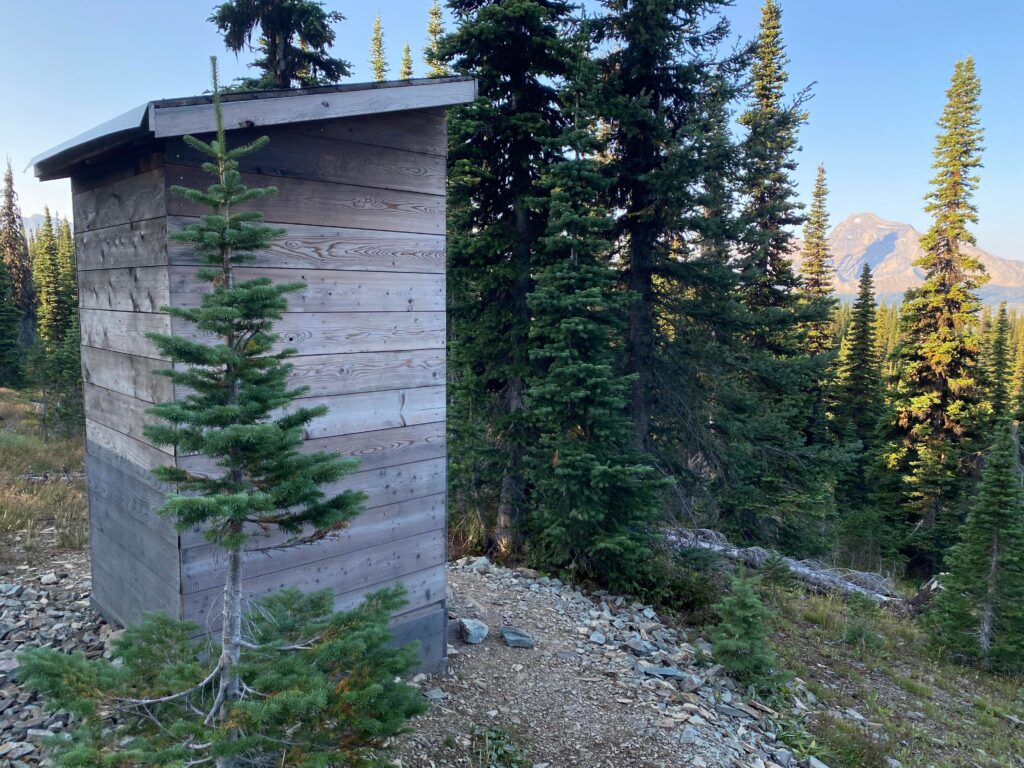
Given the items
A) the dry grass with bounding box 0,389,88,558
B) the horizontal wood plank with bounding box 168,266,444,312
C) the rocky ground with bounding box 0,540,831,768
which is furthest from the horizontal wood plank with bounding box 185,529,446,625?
the dry grass with bounding box 0,389,88,558

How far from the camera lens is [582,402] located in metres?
8.49

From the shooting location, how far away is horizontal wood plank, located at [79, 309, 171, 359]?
4.09m

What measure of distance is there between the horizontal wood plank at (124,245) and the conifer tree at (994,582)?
11.9m

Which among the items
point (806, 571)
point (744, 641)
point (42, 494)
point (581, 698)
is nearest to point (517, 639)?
point (581, 698)

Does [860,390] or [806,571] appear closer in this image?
[806,571]

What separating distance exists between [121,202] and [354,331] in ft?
6.08

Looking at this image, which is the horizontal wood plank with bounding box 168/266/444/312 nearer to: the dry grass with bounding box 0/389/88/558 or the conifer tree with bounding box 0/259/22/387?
the dry grass with bounding box 0/389/88/558

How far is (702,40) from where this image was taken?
35.3 ft

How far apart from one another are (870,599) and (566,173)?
9.30 meters

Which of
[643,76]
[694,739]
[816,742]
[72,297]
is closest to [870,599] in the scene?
[816,742]

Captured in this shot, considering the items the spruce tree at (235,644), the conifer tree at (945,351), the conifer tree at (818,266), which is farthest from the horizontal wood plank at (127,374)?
the conifer tree at (818,266)

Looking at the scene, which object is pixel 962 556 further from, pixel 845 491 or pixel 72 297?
pixel 72 297

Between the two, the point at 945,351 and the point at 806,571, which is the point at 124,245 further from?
the point at 945,351

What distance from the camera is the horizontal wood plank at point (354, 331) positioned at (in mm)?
4367
